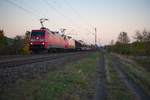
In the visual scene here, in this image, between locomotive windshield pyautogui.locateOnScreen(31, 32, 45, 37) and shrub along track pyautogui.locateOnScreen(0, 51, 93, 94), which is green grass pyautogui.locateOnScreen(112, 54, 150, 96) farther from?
locomotive windshield pyautogui.locateOnScreen(31, 32, 45, 37)

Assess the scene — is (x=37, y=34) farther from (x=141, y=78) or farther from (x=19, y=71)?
(x=141, y=78)

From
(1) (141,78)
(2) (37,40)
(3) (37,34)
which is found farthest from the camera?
(3) (37,34)

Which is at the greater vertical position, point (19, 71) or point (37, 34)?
point (37, 34)

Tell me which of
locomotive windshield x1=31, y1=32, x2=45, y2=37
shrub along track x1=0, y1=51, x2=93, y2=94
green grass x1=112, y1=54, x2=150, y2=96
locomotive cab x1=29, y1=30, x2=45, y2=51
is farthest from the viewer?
locomotive windshield x1=31, y1=32, x2=45, y2=37

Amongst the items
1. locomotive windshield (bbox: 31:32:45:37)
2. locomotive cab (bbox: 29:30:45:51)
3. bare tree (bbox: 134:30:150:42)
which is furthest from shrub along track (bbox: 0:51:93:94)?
bare tree (bbox: 134:30:150:42)

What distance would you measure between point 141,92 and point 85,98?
226cm

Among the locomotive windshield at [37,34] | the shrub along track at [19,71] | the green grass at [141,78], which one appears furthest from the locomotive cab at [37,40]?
the green grass at [141,78]

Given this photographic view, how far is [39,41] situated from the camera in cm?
2145

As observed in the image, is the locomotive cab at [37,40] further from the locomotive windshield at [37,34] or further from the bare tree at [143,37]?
the bare tree at [143,37]

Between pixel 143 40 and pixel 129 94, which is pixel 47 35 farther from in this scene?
pixel 143 40

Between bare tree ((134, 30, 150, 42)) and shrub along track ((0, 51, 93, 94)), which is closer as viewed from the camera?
shrub along track ((0, 51, 93, 94))

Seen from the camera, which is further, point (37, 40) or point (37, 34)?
point (37, 34)

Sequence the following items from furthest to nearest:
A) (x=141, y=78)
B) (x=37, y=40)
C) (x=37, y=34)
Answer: (x=37, y=34)
(x=37, y=40)
(x=141, y=78)

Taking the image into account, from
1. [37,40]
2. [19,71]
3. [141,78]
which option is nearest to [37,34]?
[37,40]
